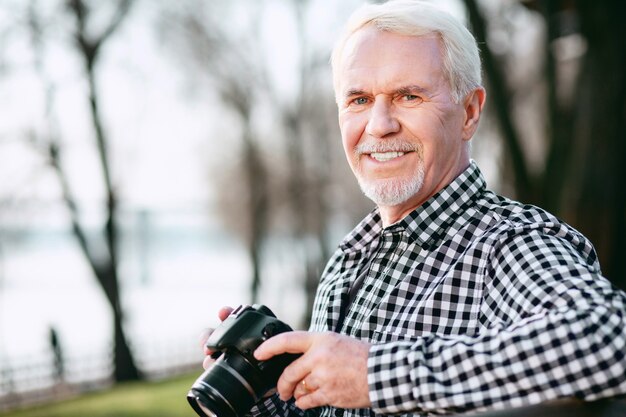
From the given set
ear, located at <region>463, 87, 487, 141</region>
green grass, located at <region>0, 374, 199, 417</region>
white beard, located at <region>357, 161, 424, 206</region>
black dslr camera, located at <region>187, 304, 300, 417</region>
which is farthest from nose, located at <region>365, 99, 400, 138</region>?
green grass, located at <region>0, 374, 199, 417</region>

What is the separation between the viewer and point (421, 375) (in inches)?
47.1

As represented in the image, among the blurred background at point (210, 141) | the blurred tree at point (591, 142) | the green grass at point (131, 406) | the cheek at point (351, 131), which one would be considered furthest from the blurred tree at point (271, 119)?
the cheek at point (351, 131)

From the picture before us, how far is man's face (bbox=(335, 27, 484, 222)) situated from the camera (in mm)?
1620

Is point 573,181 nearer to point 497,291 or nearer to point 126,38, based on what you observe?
point 497,291

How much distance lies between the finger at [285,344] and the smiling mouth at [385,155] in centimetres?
58

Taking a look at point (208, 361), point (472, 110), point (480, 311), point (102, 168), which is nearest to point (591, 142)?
point (472, 110)

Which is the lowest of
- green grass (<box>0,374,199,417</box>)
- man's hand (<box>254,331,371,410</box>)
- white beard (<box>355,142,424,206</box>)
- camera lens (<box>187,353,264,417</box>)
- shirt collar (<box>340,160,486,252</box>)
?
green grass (<box>0,374,199,417</box>)

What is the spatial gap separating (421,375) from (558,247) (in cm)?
36

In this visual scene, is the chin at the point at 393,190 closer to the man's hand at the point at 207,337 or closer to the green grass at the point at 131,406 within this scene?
the man's hand at the point at 207,337

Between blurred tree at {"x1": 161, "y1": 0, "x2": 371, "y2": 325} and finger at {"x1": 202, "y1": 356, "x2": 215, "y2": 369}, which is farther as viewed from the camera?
blurred tree at {"x1": 161, "y1": 0, "x2": 371, "y2": 325}

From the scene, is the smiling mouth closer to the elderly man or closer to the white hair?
the elderly man

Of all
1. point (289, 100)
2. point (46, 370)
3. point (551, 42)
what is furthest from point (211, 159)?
point (551, 42)

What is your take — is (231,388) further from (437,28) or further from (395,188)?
(437,28)

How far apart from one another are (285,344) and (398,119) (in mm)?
648
